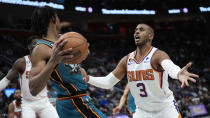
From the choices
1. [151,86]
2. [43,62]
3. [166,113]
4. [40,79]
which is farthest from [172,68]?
[40,79]

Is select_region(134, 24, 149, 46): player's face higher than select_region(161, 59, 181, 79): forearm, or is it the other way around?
select_region(134, 24, 149, 46): player's face

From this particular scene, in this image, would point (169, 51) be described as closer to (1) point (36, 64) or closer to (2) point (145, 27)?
(2) point (145, 27)

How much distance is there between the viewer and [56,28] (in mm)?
2840

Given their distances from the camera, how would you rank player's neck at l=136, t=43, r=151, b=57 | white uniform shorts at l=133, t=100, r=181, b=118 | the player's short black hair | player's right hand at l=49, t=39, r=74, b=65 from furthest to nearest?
player's neck at l=136, t=43, r=151, b=57 < white uniform shorts at l=133, t=100, r=181, b=118 < the player's short black hair < player's right hand at l=49, t=39, r=74, b=65

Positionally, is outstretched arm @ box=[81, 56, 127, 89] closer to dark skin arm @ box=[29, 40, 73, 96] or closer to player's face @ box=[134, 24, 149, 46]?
player's face @ box=[134, 24, 149, 46]

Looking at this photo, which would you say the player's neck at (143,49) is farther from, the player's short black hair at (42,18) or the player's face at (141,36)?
the player's short black hair at (42,18)

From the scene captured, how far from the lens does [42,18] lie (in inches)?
106

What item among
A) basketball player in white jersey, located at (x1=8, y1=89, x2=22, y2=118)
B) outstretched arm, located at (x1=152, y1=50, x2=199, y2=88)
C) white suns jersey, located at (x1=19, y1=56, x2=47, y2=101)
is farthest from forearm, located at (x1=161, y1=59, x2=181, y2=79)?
basketball player in white jersey, located at (x1=8, y1=89, x2=22, y2=118)

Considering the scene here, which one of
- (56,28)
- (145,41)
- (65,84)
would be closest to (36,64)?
(56,28)

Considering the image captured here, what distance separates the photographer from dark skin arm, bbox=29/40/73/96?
6.76 feet

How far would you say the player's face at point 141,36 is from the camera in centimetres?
392

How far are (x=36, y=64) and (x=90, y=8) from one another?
Result: 13766 millimetres

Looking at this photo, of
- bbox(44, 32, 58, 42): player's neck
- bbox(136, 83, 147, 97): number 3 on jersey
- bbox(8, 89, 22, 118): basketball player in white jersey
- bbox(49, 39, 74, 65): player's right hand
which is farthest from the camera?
bbox(8, 89, 22, 118): basketball player in white jersey

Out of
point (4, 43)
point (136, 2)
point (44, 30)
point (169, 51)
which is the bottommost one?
point (169, 51)
